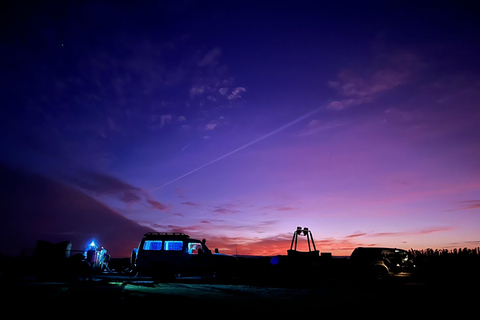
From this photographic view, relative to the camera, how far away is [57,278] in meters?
15.6

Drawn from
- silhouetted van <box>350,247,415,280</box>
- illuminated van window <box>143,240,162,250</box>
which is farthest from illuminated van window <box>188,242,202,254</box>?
Result: silhouetted van <box>350,247,415,280</box>

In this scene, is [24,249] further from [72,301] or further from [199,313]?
[199,313]

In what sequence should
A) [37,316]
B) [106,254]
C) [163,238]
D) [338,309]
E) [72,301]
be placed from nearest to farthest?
Result: [37,316] → [72,301] → [338,309] → [163,238] → [106,254]

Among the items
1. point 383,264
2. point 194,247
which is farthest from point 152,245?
point 383,264

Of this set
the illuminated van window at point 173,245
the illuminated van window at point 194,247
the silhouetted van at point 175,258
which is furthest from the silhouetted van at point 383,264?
the illuminated van window at point 173,245

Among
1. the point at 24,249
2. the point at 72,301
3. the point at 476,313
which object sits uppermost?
the point at 24,249

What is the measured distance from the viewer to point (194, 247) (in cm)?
1549

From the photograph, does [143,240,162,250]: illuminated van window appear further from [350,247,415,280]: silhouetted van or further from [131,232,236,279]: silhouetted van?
[350,247,415,280]: silhouetted van

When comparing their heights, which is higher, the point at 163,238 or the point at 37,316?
the point at 163,238

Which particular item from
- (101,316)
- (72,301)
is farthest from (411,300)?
(72,301)

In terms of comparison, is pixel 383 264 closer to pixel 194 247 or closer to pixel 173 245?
pixel 194 247

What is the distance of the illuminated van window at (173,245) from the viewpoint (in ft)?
50.2

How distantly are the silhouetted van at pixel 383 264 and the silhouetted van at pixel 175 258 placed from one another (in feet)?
21.1

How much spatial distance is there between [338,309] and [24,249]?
944 inches
